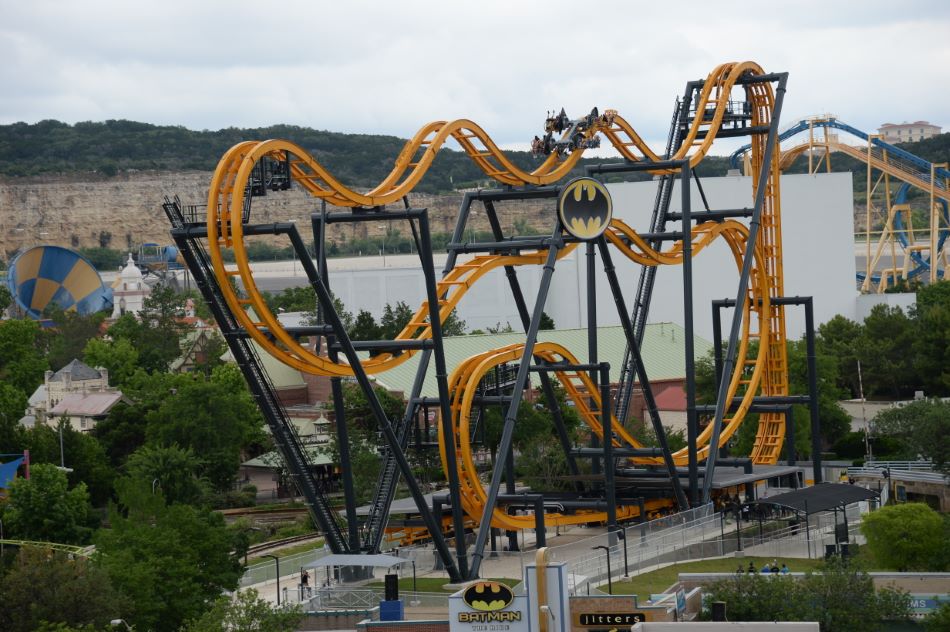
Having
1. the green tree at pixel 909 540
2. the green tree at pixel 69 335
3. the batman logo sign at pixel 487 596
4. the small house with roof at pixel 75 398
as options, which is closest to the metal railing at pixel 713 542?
the green tree at pixel 909 540

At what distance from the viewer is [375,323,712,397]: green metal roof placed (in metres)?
83.5

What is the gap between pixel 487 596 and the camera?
3353cm

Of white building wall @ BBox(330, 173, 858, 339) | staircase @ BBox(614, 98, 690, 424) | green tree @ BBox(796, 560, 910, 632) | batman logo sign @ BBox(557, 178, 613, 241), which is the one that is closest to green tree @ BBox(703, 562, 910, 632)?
green tree @ BBox(796, 560, 910, 632)

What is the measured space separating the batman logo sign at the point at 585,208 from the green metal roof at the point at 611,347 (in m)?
33.5

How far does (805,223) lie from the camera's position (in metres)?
103

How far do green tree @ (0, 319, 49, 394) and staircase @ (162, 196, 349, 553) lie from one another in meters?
63.1

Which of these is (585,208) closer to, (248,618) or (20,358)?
(248,618)

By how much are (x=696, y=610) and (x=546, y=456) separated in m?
23.0

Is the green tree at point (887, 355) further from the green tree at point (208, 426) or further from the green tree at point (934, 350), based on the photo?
the green tree at point (208, 426)

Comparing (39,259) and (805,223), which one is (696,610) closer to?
(805,223)

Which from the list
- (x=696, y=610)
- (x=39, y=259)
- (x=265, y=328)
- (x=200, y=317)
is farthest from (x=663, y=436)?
(x=39, y=259)

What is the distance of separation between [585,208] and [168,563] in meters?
15.0

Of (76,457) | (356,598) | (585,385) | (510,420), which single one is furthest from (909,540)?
(76,457)

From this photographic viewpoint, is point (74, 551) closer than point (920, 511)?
No
